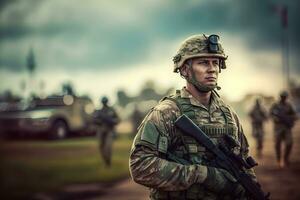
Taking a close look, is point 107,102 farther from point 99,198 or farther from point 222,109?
point 222,109

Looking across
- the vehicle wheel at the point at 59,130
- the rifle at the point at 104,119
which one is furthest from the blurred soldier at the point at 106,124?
the vehicle wheel at the point at 59,130

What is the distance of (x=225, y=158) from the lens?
8.46 feet

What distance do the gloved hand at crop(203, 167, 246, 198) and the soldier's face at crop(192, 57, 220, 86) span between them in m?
0.48

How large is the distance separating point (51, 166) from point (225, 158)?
1121 centimetres

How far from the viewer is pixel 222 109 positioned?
2770 millimetres

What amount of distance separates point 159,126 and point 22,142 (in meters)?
14.7

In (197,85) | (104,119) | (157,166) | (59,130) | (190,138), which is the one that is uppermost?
(197,85)

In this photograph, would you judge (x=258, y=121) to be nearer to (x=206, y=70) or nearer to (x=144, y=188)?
(x=144, y=188)

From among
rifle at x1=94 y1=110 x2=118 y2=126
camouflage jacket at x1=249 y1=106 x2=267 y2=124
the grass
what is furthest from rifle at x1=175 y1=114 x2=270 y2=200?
camouflage jacket at x1=249 y1=106 x2=267 y2=124

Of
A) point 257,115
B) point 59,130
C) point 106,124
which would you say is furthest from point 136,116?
point 106,124

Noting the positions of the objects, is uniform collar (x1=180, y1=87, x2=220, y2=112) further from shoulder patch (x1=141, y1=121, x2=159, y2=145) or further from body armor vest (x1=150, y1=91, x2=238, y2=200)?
shoulder patch (x1=141, y1=121, x2=159, y2=145)

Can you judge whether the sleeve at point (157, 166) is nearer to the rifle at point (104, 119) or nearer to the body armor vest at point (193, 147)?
the body armor vest at point (193, 147)

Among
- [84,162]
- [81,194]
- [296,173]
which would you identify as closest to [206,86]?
[81,194]

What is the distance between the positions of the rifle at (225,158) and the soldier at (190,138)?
33 millimetres
